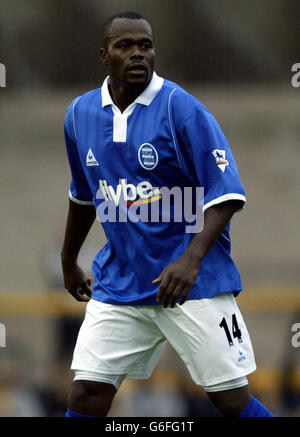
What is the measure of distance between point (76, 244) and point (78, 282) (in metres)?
0.21

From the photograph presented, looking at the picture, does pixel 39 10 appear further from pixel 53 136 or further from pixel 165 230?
pixel 165 230

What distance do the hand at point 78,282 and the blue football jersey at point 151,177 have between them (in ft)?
1.50

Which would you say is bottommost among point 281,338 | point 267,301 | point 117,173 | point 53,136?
point 281,338

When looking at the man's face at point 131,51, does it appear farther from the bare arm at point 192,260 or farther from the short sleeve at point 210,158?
the bare arm at point 192,260

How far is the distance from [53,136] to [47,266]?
3683 mm

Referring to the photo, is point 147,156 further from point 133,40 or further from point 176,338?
point 176,338

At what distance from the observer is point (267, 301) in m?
10.6

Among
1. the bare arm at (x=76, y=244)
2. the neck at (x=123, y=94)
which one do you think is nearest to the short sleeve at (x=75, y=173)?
the bare arm at (x=76, y=244)

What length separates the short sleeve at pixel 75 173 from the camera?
485 cm

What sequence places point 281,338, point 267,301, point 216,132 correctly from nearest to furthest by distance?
point 216,132
point 267,301
point 281,338

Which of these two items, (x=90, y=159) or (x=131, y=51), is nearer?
(x=131, y=51)

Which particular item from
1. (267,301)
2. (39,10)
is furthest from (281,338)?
(39,10)

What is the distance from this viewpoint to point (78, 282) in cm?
520

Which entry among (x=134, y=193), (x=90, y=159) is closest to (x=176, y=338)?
(x=134, y=193)
